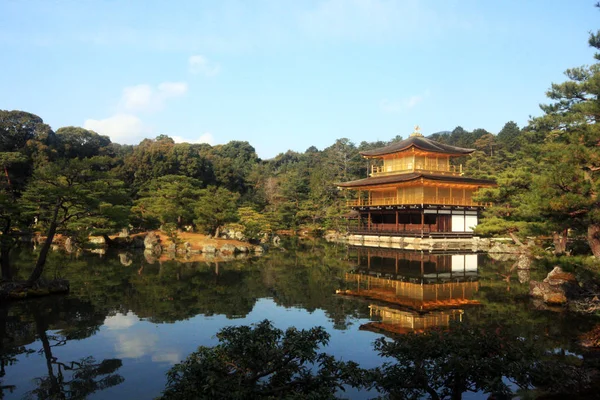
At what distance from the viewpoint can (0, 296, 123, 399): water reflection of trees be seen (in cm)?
704

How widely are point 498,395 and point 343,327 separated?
5465 millimetres

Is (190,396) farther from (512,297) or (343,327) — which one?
(512,297)

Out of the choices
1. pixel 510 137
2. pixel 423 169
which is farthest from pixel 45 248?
pixel 510 137

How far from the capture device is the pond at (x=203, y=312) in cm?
790

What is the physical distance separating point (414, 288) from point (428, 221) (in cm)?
1856

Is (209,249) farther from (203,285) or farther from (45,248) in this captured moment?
(45,248)

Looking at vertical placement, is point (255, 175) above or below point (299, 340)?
above

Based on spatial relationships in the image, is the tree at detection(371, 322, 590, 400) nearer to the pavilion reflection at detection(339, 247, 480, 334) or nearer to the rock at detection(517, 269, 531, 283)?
the pavilion reflection at detection(339, 247, 480, 334)

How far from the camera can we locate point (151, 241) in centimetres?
3009

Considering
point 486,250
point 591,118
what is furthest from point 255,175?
point 591,118

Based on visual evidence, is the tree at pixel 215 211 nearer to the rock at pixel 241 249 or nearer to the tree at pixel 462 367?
the rock at pixel 241 249

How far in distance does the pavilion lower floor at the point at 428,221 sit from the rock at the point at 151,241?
16.1 metres

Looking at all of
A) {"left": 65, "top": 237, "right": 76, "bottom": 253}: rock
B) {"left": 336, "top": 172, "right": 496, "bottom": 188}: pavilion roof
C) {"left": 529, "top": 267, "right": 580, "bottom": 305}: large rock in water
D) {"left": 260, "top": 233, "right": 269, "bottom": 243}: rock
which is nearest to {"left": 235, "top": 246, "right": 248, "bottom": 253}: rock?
{"left": 260, "top": 233, "right": 269, "bottom": 243}: rock

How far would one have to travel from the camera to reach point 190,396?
4402 millimetres
